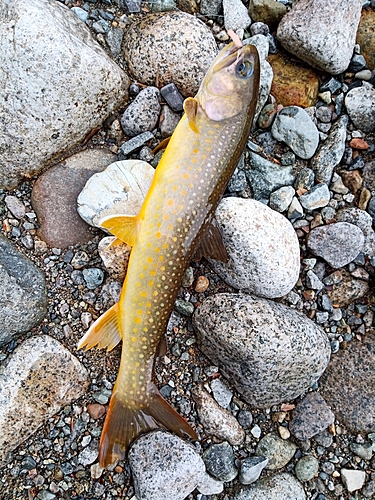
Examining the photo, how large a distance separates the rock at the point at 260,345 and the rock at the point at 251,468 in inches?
14.1

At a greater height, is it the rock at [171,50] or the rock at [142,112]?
the rock at [171,50]

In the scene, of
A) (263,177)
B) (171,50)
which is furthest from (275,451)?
(171,50)

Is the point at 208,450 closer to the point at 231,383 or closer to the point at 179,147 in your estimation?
the point at 231,383

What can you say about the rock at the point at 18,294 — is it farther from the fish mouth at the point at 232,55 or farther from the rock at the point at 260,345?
the fish mouth at the point at 232,55

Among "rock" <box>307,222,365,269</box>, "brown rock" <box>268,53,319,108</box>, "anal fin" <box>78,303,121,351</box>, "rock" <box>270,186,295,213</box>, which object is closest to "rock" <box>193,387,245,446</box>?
"anal fin" <box>78,303,121,351</box>

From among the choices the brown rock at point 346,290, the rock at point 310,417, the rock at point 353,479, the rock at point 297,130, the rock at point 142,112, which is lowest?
the rock at point 353,479

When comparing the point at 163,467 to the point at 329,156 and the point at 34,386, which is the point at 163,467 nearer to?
the point at 34,386

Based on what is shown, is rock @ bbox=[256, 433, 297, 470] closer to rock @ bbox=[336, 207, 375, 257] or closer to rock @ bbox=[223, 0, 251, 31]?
rock @ bbox=[336, 207, 375, 257]

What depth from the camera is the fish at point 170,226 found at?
320cm

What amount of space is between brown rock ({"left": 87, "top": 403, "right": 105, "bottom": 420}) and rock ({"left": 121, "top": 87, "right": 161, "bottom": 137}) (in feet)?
6.25

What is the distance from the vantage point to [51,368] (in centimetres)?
346

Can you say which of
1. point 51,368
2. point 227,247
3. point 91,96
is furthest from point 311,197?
point 51,368

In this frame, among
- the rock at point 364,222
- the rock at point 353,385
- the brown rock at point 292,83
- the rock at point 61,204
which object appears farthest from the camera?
the brown rock at point 292,83

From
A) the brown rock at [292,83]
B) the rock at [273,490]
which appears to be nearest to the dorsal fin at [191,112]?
the brown rock at [292,83]
